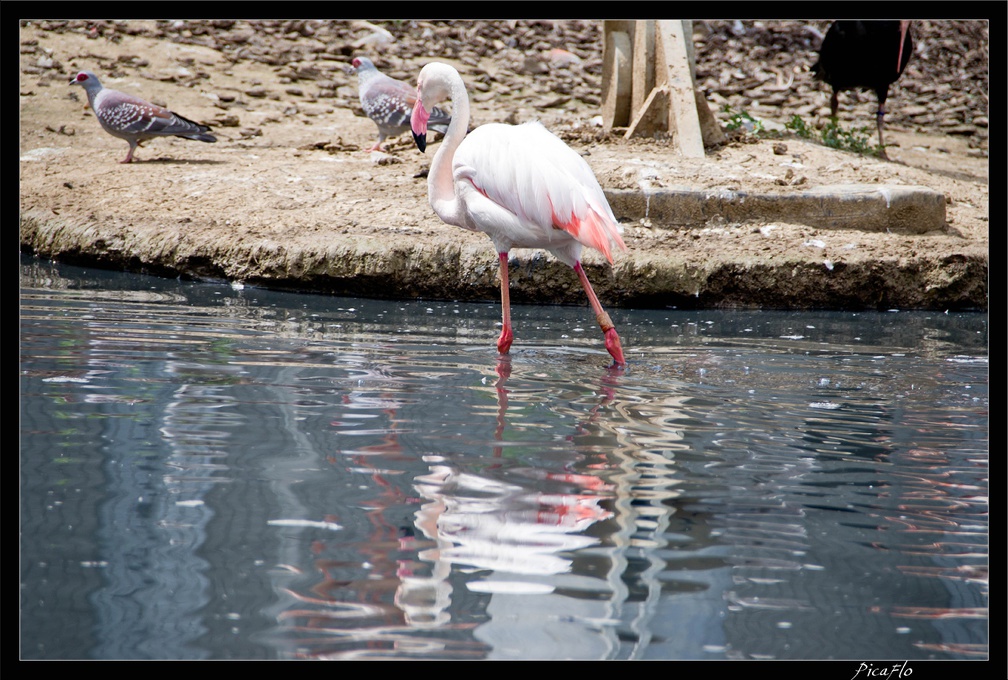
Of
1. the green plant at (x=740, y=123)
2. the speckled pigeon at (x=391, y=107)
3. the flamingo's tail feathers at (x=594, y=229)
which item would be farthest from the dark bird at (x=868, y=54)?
the flamingo's tail feathers at (x=594, y=229)

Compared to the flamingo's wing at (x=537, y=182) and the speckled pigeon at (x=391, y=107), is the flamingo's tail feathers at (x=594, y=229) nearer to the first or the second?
the flamingo's wing at (x=537, y=182)

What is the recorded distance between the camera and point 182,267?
24.1ft

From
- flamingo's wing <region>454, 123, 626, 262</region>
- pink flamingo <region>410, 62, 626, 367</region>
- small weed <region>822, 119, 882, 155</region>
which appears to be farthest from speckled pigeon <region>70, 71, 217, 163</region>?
small weed <region>822, 119, 882, 155</region>

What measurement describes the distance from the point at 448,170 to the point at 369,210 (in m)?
2.30

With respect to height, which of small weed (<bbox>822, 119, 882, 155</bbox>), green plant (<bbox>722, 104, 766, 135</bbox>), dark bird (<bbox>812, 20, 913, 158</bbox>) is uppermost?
dark bird (<bbox>812, 20, 913, 158</bbox>)

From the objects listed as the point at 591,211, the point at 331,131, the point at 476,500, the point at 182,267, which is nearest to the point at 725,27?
the point at 331,131

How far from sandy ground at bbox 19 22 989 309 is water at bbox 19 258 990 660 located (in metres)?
1.48

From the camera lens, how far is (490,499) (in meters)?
3.02

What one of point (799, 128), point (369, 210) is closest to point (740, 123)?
point (799, 128)

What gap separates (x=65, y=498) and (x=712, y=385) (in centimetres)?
266

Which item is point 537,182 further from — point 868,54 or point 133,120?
point 868,54

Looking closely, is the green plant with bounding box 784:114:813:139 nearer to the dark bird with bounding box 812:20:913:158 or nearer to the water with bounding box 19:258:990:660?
the dark bird with bounding box 812:20:913:158

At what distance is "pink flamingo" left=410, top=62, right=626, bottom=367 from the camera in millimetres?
4945

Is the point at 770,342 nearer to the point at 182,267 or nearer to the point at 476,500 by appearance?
the point at 476,500
